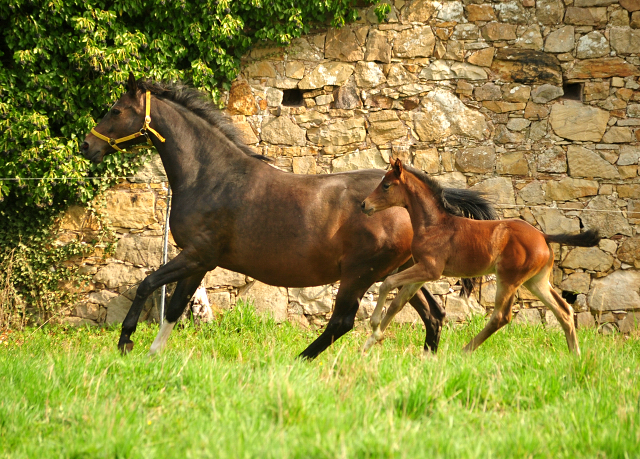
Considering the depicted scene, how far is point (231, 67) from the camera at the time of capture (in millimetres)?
7438

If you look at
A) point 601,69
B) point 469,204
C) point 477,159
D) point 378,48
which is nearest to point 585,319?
point 477,159

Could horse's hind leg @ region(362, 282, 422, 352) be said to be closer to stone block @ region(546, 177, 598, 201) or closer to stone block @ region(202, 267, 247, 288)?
stone block @ region(202, 267, 247, 288)

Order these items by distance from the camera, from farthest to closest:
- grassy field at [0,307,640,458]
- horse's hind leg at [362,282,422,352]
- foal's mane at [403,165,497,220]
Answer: foal's mane at [403,165,497,220], horse's hind leg at [362,282,422,352], grassy field at [0,307,640,458]

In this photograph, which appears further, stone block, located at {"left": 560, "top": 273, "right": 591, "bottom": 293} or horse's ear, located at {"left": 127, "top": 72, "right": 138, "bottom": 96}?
stone block, located at {"left": 560, "top": 273, "right": 591, "bottom": 293}

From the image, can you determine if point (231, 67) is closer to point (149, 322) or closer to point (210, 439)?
point (149, 322)

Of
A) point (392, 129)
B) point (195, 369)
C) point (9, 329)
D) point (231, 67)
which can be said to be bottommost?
point (9, 329)

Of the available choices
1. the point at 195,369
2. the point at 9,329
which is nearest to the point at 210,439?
the point at 195,369

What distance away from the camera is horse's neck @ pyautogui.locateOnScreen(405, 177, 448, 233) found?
4.70m

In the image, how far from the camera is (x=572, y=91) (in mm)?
7648

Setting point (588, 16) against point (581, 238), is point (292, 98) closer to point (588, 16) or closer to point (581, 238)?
point (588, 16)

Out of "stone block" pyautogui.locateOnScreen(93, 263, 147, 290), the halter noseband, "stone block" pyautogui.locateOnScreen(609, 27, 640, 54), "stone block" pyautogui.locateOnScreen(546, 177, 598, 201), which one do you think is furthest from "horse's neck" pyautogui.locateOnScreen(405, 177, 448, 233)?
"stone block" pyautogui.locateOnScreen(609, 27, 640, 54)

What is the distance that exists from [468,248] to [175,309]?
8.24 feet

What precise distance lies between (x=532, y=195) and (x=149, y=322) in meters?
5.00

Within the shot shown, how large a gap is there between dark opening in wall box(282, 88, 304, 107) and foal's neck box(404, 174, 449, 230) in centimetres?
342
